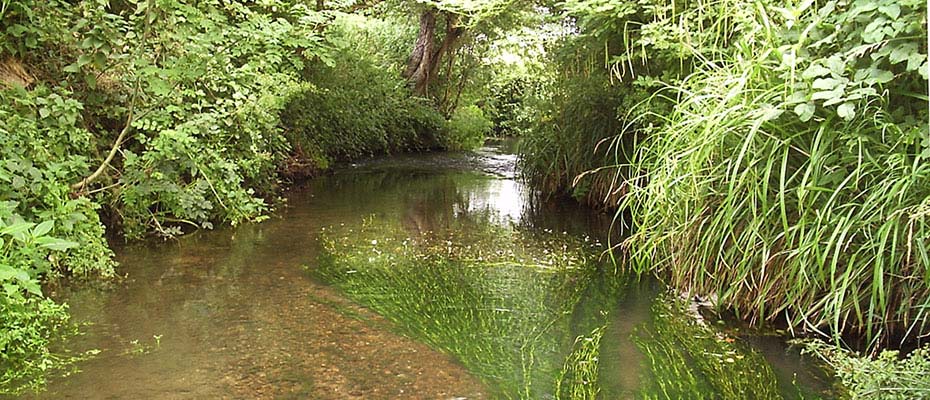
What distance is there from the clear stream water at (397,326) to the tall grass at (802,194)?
11.4 inches

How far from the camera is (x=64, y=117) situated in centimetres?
429

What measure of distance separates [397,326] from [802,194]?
6.07 ft

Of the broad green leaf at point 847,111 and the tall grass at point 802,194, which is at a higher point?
the broad green leaf at point 847,111

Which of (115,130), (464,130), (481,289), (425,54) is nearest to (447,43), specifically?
(425,54)

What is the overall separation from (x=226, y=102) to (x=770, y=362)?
416cm

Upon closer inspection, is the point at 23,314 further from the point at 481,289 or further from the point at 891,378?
the point at 891,378

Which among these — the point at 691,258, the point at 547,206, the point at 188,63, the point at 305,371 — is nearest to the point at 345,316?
the point at 305,371

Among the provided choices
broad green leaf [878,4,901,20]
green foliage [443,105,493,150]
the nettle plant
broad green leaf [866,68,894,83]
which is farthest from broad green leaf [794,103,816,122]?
green foliage [443,105,493,150]

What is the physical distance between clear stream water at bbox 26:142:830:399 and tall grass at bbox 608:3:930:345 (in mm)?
290

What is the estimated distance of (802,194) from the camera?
2932mm

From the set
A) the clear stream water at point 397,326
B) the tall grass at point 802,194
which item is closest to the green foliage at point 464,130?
the clear stream water at point 397,326

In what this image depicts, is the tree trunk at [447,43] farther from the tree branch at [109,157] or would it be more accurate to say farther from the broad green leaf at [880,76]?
the broad green leaf at [880,76]

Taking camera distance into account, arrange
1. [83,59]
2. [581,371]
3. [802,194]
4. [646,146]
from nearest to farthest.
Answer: [802,194], [581,371], [83,59], [646,146]

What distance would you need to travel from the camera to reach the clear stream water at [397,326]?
2848 millimetres
